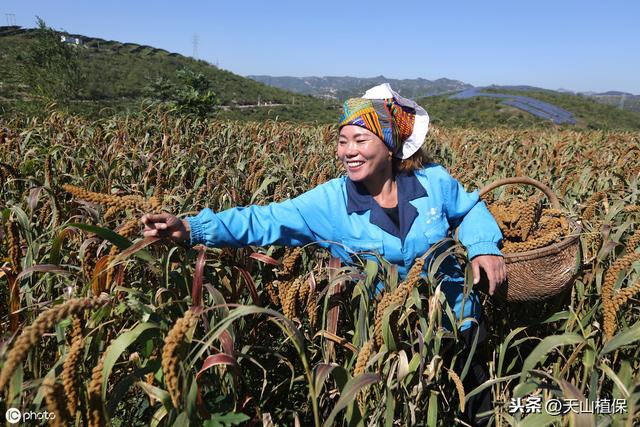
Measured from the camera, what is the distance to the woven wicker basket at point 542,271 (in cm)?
173

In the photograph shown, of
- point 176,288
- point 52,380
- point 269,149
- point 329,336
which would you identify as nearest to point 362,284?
point 329,336

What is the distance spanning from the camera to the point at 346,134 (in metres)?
2.05

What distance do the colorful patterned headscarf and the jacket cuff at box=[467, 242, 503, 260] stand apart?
548 mm

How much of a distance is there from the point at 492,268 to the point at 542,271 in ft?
0.62

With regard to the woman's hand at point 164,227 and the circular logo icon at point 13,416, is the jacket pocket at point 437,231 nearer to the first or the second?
the woman's hand at point 164,227

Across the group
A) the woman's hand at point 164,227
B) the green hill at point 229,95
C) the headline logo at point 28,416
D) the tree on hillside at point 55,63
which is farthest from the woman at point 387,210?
the green hill at point 229,95

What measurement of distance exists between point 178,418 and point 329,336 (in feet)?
1.97

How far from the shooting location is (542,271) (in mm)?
1745

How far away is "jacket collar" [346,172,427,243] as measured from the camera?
1.95 metres

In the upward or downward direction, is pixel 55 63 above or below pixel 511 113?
above

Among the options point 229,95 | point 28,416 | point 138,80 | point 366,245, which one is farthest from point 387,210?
point 229,95

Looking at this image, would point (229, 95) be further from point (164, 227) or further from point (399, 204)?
point (164, 227)

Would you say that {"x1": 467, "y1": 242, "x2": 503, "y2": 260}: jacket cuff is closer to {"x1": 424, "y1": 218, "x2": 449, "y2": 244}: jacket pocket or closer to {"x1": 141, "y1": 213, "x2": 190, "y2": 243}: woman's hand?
{"x1": 424, "y1": 218, "x2": 449, "y2": 244}: jacket pocket

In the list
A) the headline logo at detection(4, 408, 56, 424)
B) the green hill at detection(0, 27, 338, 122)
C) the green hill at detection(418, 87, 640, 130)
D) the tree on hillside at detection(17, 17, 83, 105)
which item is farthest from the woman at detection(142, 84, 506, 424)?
the green hill at detection(418, 87, 640, 130)
